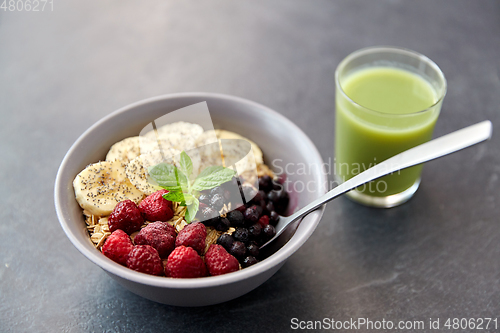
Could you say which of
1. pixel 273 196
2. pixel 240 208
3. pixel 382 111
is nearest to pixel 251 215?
pixel 240 208

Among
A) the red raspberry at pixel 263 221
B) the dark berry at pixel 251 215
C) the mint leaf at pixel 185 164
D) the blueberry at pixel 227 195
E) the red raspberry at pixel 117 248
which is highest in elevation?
the mint leaf at pixel 185 164

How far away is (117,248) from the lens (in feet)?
3.59

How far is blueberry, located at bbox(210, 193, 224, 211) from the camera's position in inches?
48.3

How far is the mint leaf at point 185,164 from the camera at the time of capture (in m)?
1.30

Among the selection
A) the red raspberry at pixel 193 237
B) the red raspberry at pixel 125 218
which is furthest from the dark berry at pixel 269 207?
the red raspberry at pixel 125 218

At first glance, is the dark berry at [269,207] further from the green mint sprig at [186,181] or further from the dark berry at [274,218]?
the green mint sprig at [186,181]

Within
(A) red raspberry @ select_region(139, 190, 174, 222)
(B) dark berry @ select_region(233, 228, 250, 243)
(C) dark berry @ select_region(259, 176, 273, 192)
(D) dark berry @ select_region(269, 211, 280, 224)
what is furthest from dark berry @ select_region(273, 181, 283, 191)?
(A) red raspberry @ select_region(139, 190, 174, 222)

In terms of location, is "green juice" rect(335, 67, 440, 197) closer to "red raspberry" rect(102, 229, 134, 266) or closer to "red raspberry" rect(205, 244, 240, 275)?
"red raspberry" rect(205, 244, 240, 275)

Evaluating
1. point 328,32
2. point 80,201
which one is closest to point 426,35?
point 328,32

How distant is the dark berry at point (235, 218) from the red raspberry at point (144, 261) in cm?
24

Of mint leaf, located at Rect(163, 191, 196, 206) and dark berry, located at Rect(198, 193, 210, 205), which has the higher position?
mint leaf, located at Rect(163, 191, 196, 206)

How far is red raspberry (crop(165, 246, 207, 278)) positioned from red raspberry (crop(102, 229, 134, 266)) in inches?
4.4

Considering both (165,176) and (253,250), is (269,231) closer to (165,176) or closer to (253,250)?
(253,250)

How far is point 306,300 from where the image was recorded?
4.21ft
